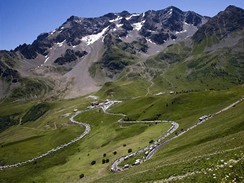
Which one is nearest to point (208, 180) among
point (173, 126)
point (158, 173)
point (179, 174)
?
point (179, 174)

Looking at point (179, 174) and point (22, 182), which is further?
point (22, 182)

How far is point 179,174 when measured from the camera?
41375 mm

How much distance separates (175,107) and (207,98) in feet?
61.7

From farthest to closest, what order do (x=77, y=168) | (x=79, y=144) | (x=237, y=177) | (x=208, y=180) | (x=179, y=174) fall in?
(x=79, y=144) < (x=77, y=168) < (x=179, y=174) < (x=208, y=180) < (x=237, y=177)

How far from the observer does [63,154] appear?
14525 cm

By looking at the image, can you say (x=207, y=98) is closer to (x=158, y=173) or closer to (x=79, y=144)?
(x=79, y=144)

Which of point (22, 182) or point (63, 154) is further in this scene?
point (63, 154)

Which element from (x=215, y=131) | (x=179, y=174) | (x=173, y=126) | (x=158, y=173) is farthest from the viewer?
(x=173, y=126)

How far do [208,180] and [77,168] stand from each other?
284ft

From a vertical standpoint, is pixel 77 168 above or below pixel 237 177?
below

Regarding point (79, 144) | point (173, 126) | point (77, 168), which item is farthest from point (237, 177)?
point (79, 144)

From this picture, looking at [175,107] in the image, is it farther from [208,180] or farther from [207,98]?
[208,180]

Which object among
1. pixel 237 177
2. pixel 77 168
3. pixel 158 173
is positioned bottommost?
pixel 77 168

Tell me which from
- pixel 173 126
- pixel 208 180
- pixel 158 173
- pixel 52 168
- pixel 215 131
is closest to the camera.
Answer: pixel 208 180
